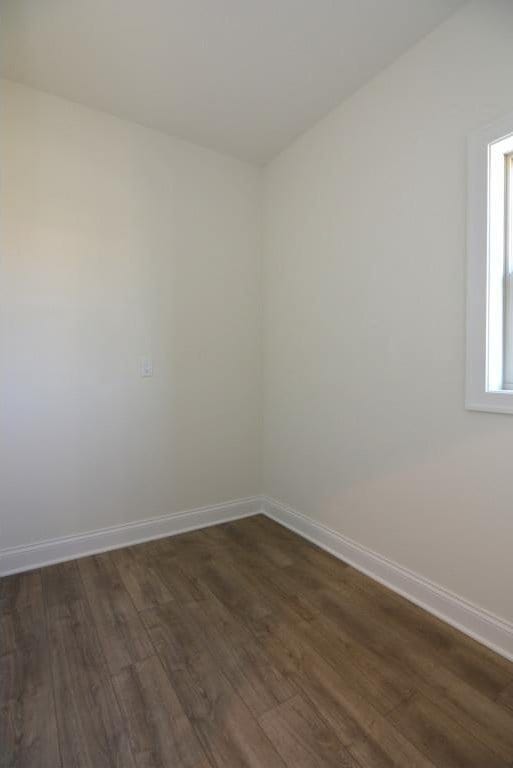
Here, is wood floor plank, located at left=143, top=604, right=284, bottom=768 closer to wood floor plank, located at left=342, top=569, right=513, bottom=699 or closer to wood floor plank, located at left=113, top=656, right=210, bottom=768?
wood floor plank, located at left=113, top=656, right=210, bottom=768

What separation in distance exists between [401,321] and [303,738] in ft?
5.44

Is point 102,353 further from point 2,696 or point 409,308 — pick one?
point 409,308

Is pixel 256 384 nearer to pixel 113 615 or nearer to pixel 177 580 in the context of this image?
pixel 177 580

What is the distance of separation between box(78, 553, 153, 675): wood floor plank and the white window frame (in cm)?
170

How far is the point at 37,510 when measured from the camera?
211 cm

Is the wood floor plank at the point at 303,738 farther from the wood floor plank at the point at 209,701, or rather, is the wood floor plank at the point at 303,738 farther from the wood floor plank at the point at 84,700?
the wood floor plank at the point at 84,700

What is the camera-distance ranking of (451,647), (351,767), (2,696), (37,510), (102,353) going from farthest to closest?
(102,353), (37,510), (451,647), (2,696), (351,767)

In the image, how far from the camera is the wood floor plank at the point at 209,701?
1098 mm

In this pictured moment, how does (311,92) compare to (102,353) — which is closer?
(311,92)

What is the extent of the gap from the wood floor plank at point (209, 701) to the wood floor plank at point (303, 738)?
3cm

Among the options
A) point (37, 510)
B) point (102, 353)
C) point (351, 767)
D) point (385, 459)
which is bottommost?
point (351, 767)

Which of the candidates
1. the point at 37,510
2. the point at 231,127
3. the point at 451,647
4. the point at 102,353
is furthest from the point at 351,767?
the point at 231,127

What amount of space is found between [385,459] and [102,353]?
68.3 inches

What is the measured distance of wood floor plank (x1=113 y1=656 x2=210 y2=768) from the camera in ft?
3.56
